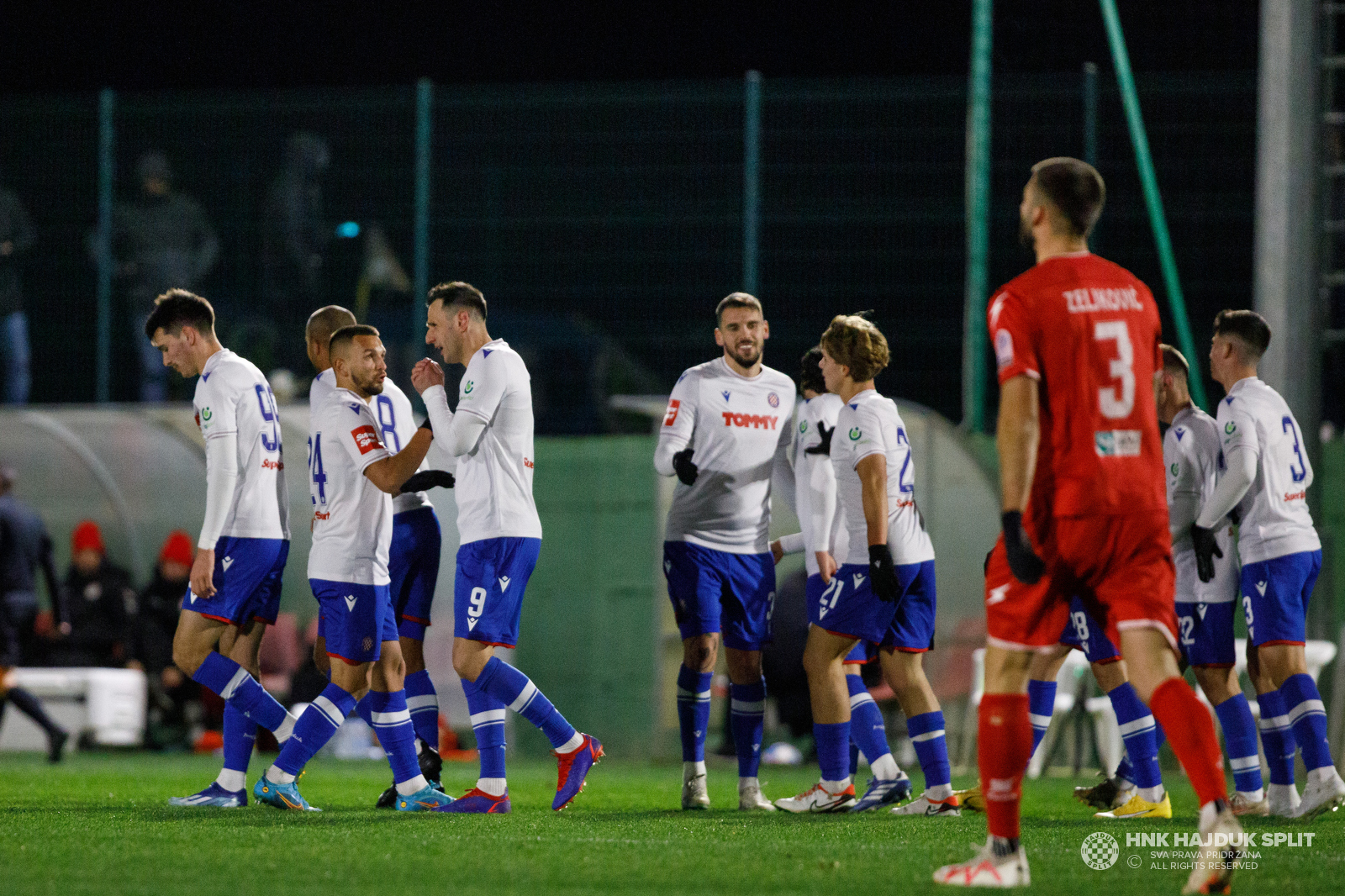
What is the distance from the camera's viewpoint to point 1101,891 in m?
5.22

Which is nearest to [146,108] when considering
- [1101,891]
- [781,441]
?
[781,441]

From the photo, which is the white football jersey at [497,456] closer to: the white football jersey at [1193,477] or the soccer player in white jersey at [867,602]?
the soccer player in white jersey at [867,602]

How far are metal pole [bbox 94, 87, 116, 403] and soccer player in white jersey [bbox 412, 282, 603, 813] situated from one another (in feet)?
28.8

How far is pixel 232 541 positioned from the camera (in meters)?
7.95

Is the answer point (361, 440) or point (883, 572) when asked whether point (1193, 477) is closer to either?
point (883, 572)

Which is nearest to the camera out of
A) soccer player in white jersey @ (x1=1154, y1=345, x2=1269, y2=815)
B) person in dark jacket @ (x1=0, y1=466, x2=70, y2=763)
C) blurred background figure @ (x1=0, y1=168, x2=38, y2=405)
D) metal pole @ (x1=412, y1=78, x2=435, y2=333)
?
soccer player in white jersey @ (x1=1154, y1=345, x2=1269, y2=815)

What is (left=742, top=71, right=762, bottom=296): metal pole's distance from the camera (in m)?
14.6

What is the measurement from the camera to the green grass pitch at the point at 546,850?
5.37m

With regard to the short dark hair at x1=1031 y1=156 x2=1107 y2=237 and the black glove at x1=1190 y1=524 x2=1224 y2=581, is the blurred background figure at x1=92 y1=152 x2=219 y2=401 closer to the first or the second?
the black glove at x1=1190 y1=524 x2=1224 y2=581

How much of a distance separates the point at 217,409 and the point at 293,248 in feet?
26.1

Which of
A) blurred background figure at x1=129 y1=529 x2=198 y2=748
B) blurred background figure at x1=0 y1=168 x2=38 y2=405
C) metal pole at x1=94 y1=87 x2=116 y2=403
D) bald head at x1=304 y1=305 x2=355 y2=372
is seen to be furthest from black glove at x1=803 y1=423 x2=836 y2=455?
blurred background figure at x1=0 y1=168 x2=38 y2=405

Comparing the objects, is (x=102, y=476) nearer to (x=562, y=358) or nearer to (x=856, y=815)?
(x=562, y=358)

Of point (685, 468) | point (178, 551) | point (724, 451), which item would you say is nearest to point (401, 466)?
point (685, 468)

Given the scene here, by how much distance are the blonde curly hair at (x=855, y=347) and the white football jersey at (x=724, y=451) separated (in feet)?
→ 1.56
